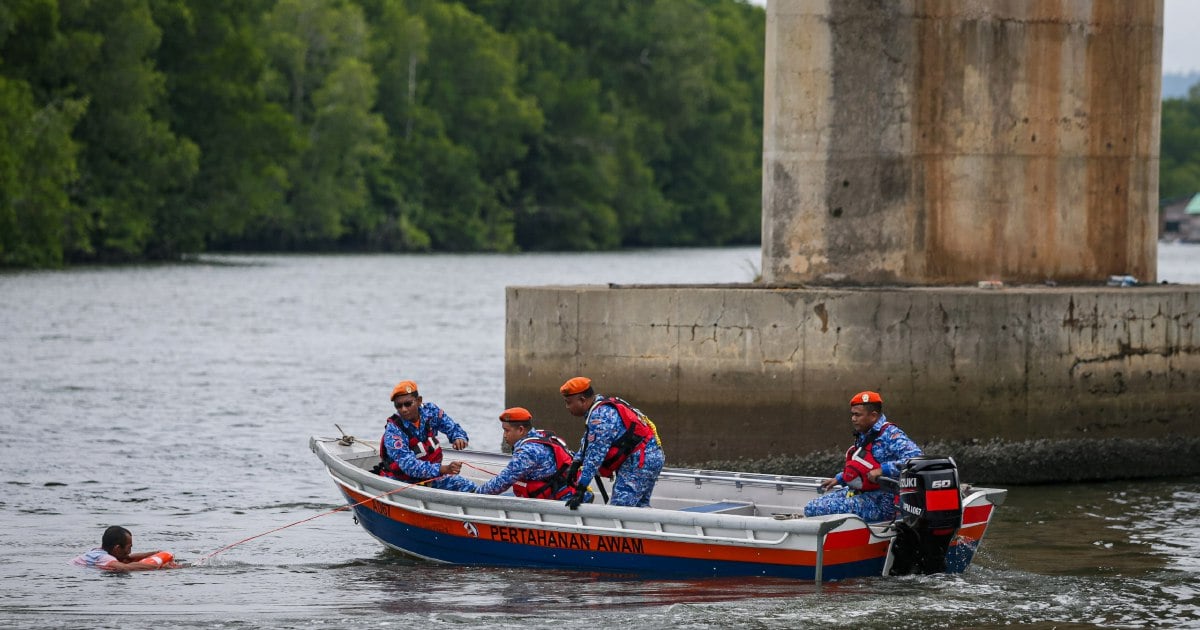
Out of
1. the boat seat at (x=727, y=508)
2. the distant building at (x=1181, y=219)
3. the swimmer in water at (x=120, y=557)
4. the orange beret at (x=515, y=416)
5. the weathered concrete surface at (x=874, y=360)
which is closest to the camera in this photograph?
the orange beret at (x=515, y=416)

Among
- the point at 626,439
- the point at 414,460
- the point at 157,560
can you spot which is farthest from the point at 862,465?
the point at 157,560

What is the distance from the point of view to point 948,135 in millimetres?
20359

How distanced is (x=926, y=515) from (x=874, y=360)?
457cm

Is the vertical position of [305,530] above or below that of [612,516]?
below

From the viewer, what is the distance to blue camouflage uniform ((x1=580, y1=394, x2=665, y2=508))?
1516 centimetres

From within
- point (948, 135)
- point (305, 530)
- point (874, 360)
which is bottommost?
point (305, 530)

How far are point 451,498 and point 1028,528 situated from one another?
5520 millimetres

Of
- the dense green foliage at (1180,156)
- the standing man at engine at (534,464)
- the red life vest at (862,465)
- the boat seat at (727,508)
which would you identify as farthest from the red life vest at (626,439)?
the dense green foliage at (1180,156)

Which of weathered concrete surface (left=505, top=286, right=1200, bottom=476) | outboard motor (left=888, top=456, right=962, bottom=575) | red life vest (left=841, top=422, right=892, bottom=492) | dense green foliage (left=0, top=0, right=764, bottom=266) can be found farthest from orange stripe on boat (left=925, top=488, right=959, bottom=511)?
dense green foliage (left=0, top=0, right=764, bottom=266)

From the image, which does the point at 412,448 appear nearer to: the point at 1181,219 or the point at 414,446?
the point at 414,446

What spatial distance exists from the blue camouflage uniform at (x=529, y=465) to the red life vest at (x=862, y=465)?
2164mm

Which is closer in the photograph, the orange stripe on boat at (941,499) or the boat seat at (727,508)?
the orange stripe on boat at (941,499)

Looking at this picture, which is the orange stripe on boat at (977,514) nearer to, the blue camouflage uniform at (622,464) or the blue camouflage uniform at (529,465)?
the blue camouflage uniform at (622,464)

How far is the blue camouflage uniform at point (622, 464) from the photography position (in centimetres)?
1516
